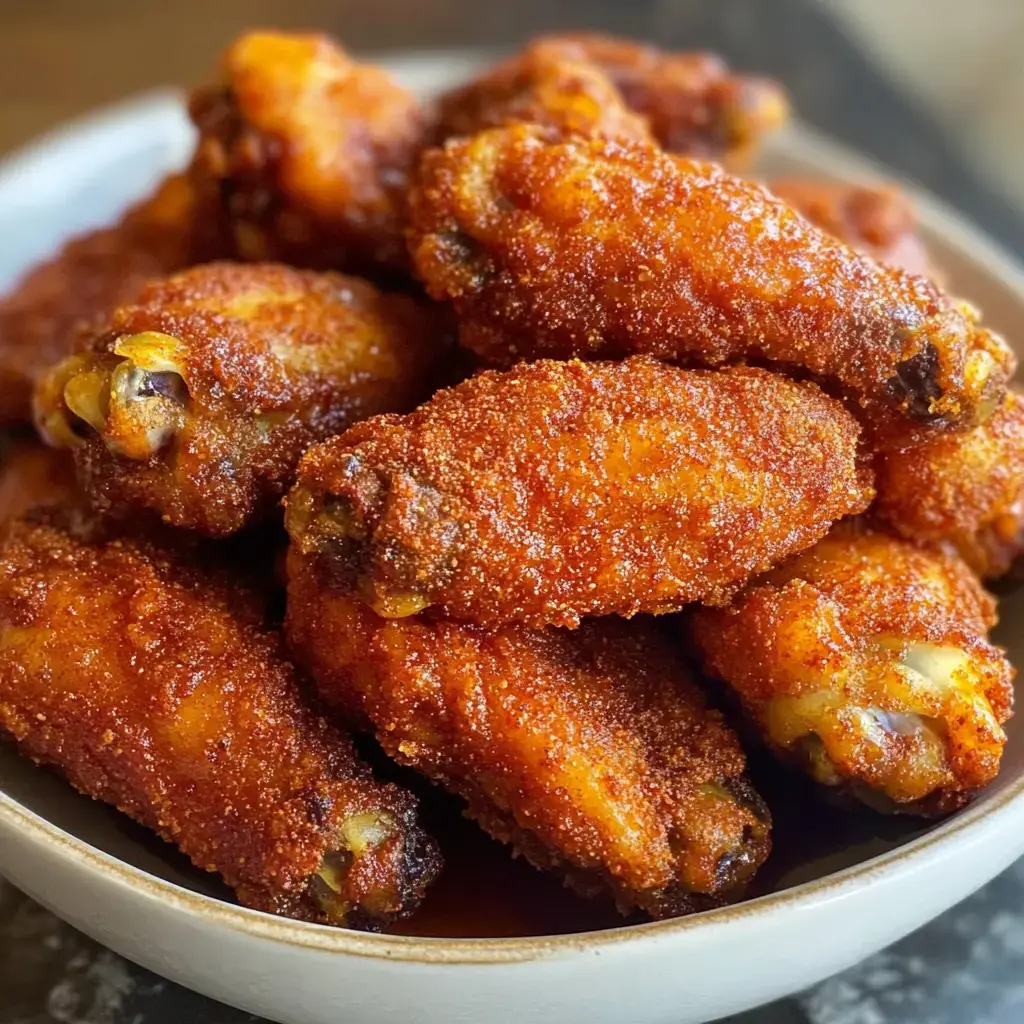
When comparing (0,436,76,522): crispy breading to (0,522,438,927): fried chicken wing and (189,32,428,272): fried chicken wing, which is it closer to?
(0,522,438,927): fried chicken wing

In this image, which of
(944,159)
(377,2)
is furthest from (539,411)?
(377,2)

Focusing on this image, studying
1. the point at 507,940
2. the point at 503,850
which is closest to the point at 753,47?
the point at 503,850

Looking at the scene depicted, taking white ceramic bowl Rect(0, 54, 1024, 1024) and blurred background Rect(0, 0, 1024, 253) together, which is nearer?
white ceramic bowl Rect(0, 54, 1024, 1024)

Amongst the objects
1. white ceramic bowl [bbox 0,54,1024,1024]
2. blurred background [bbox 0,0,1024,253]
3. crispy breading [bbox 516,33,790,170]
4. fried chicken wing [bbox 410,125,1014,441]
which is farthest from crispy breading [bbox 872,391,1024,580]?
blurred background [bbox 0,0,1024,253]

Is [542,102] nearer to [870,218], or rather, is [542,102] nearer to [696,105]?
[696,105]

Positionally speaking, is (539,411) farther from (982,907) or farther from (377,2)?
(377,2)
